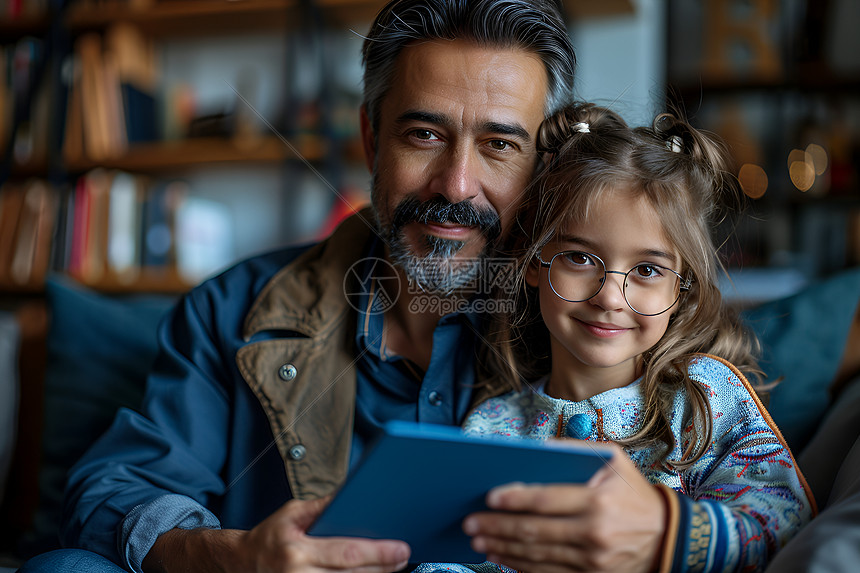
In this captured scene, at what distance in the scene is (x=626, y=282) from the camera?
2.93ft

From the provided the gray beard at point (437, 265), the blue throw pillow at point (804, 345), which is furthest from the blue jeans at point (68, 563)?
the blue throw pillow at point (804, 345)

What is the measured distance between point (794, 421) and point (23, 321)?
1569 mm

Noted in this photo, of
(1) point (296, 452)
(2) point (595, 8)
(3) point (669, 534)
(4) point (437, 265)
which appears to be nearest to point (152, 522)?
(1) point (296, 452)

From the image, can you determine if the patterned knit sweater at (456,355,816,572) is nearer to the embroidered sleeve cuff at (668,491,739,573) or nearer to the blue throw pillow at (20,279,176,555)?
the embroidered sleeve cuff at (668,491,739,573)

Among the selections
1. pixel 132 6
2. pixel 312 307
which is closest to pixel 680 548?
pixel 312 307

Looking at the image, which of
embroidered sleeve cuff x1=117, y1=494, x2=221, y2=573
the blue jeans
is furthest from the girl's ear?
the blue jeans

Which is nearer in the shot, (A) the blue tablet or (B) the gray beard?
(A) the blue tablet

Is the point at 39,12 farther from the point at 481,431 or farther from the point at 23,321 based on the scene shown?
the point at 481,431

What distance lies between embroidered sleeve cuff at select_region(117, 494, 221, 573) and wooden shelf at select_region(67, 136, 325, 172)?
1565 mm

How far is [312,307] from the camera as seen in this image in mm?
1153

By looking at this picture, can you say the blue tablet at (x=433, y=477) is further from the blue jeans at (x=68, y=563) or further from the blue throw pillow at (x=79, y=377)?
the blue throw pillow at (x=79, y=377)

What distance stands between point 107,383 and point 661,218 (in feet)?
3.46

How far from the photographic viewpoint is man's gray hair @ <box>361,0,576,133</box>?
3.55ft

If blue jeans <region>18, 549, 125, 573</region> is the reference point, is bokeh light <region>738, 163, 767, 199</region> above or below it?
above
